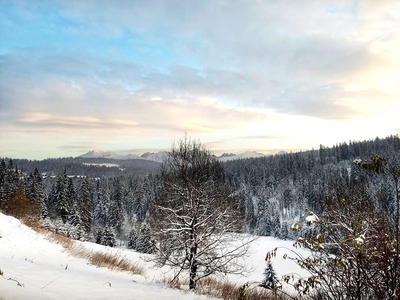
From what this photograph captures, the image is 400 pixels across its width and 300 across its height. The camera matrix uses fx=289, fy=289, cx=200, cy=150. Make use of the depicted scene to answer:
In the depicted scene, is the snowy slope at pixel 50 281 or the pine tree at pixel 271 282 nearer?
the pine tree at pixel 271 282

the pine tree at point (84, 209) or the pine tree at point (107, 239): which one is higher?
the pine tree at point (84, 209)

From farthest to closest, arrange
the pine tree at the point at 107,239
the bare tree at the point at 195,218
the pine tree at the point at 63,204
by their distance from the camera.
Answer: the pine tree at the point at 107,239
the pine tree at the point at 63,204
the bare tree at the point at 195,218

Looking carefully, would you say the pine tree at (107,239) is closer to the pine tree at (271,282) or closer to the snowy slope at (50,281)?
the pine tree at (271,282)

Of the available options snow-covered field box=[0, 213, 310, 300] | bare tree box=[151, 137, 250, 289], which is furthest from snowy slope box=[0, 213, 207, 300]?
bare tree box=[151, 137, 250, 289]

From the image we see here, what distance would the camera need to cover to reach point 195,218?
1100 cm

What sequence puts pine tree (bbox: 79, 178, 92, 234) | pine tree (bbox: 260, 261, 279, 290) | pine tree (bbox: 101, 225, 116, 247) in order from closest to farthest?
1. pine tree (bbox: 260, 261, 279, 290)
2. pine tree (bbox: 101, 225, 116, 247)
3. pine tree (bbox: 79, 178, 92, 234)

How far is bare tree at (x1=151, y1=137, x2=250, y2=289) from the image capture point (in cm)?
1071

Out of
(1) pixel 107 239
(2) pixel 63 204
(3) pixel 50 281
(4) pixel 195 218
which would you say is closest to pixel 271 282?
(3) pixel 50 281

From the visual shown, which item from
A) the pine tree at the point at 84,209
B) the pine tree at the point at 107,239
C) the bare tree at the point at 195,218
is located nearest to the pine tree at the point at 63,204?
the pine tree at the point at 84,209

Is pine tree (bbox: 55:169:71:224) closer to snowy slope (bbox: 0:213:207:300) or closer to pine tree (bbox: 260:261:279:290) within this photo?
pine tree (bbox: 260:261:279:290)

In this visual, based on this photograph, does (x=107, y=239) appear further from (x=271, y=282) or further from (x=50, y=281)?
(x=271, y=282)

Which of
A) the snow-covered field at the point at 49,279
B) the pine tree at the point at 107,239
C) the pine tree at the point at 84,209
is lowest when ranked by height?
the pine tree at the point at 107,239

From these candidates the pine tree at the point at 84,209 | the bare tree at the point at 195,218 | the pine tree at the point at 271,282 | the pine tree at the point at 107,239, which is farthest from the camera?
the pine tree at the point at 84,209

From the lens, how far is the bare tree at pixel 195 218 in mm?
10711
